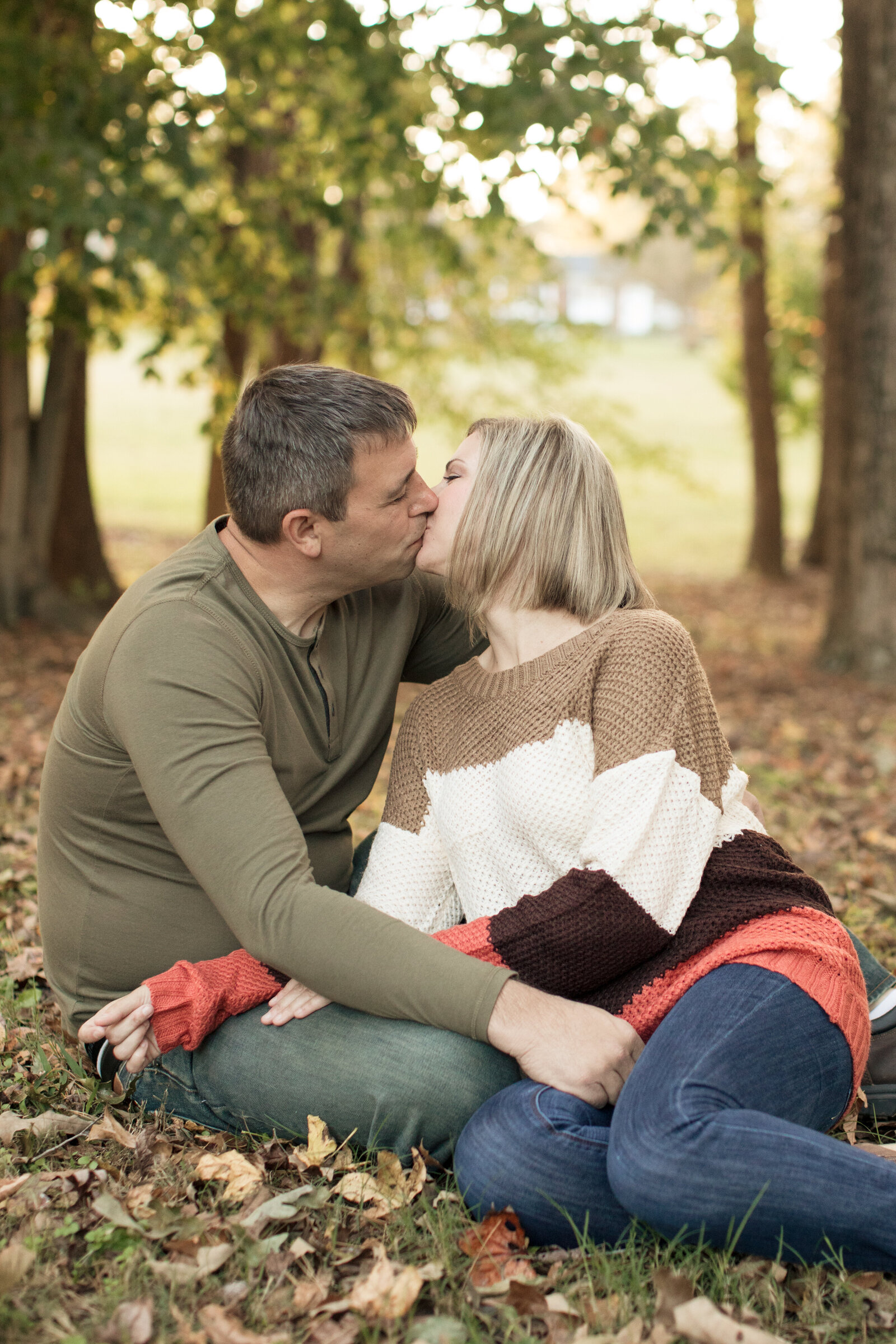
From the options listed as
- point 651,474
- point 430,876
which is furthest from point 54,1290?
point 651,474

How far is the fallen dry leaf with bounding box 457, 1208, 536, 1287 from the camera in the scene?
218 cm

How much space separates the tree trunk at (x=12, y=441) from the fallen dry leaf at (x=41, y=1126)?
6.33 meters

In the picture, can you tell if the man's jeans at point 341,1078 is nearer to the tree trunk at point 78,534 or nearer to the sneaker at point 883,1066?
the sneaker at point 883,1066

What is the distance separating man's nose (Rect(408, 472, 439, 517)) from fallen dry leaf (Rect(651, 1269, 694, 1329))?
1.71 m

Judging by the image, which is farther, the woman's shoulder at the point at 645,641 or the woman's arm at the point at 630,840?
the woman's shoulder at the point at 645,641

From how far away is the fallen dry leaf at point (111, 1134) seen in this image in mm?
2564

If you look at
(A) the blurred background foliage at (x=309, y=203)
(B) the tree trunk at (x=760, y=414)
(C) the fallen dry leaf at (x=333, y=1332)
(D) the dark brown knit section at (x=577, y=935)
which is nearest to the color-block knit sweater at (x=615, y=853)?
(D) the dark brown knit section at (x=577, y=935)

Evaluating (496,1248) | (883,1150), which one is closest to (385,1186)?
(496,1248)

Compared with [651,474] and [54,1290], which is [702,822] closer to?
[54,1290]

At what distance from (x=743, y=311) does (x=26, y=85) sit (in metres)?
9.34

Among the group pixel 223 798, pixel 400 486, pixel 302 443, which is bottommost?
pixel 223 798

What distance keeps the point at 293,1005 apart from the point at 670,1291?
3.11 ft

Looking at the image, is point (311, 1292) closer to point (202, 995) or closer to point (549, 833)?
point (202, 995)

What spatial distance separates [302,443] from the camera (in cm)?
271
